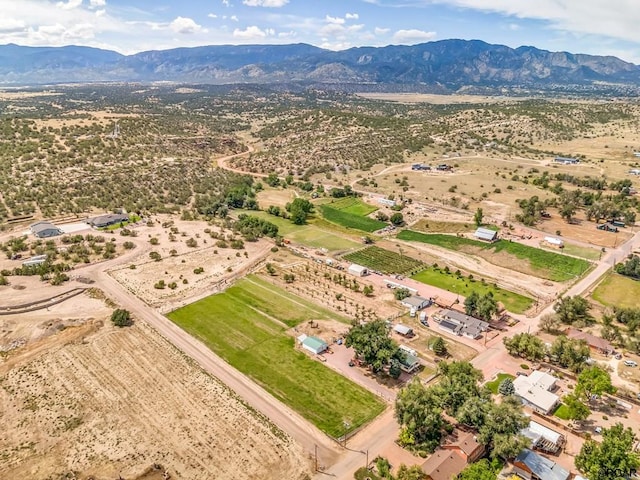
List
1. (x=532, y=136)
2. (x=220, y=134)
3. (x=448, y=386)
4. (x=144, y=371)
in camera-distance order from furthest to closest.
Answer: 1. (x=220, y=134)
2. (x=532, y=136)
3. (x=144, y=371)
4. (x=448, y=386)

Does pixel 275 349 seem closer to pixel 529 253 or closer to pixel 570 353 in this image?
pixel 570 353

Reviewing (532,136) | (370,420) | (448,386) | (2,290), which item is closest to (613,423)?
(448,386)

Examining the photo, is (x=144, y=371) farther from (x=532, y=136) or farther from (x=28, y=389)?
(x=532, y=136)

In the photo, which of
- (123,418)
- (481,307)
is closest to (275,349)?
(123,418)

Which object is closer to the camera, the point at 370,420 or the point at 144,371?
the point at 370,420

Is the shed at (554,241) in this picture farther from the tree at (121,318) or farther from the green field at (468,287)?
the tree at (121,318)
